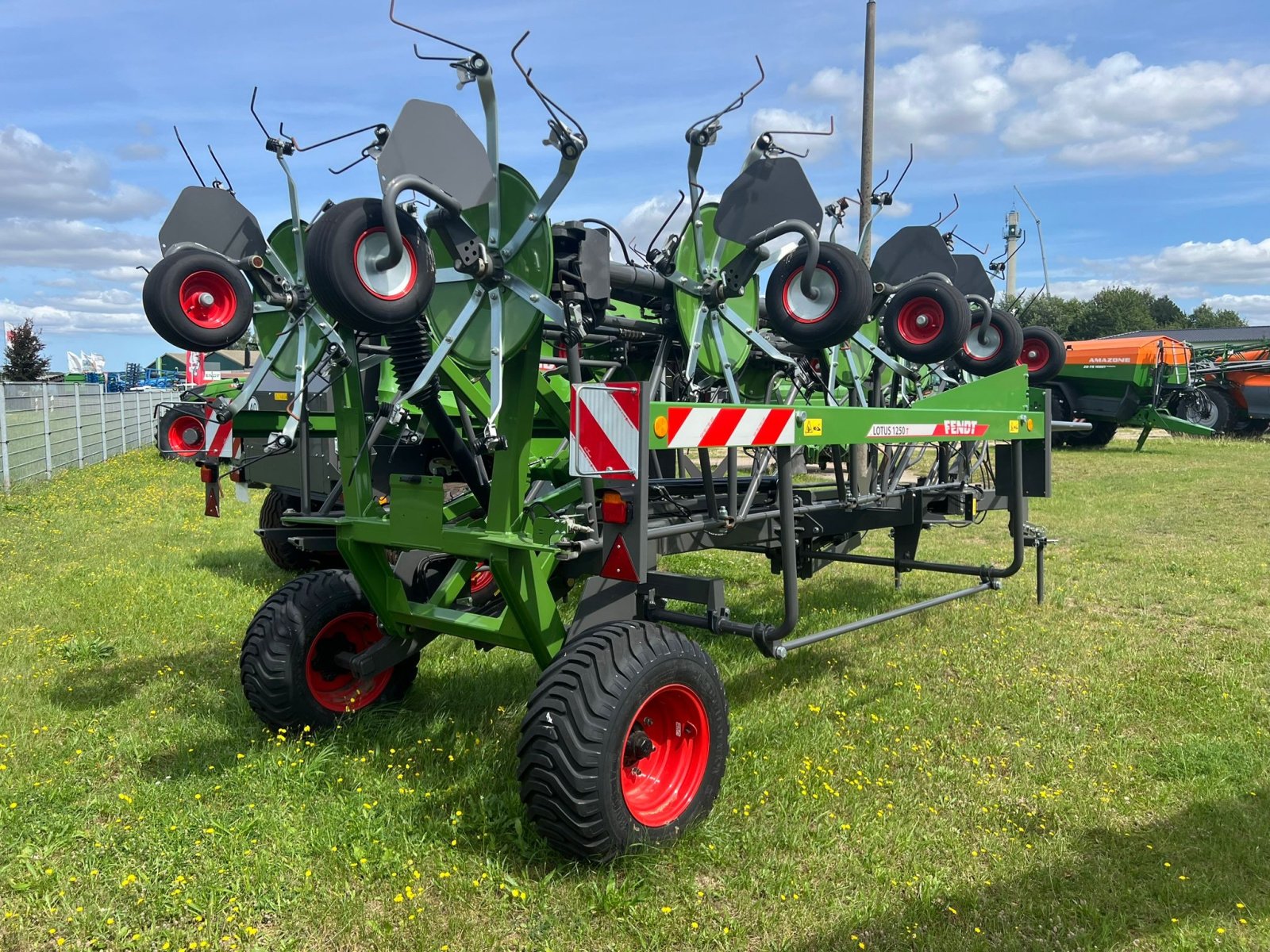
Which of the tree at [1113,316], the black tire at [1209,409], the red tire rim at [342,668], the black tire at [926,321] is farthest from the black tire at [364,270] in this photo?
the tree at [1113,316]

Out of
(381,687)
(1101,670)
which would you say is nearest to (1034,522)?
(1101,670)

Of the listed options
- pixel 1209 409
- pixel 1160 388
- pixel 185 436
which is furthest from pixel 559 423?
pixel 1209 409

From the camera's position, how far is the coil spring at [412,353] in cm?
360

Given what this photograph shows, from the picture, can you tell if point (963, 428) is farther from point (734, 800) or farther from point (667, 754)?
point (667, 754)

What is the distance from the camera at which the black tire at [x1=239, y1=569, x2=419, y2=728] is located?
4.07 metres

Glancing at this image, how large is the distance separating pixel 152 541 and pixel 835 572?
259 inches

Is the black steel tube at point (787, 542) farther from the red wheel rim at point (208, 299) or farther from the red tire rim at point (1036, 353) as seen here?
the red tire rim at point (1036, 353)

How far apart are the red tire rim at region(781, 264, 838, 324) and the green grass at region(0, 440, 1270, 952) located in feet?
6.31

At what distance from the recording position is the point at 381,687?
4535mm

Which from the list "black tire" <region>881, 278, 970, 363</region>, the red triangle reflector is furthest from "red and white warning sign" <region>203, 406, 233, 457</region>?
"black tire" <region>881, 278, 970, 363</region>

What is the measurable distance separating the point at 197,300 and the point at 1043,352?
18.8ft

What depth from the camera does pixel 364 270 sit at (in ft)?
10.1

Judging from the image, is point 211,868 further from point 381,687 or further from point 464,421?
point 464,421

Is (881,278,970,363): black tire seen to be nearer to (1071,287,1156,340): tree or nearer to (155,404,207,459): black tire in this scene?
(155,404,207,459): black tire
